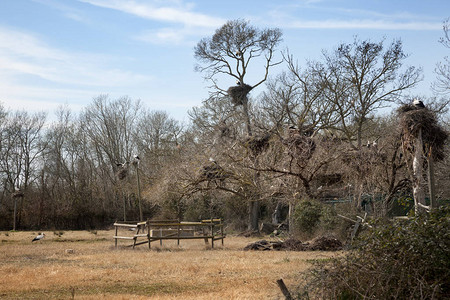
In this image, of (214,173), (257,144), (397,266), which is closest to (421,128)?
(257,144)

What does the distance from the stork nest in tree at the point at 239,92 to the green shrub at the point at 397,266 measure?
2134 cm

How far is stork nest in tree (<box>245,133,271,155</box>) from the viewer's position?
19562 millimetres

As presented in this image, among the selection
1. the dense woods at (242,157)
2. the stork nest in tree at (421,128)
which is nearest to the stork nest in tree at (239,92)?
the dense woods at (242,157)

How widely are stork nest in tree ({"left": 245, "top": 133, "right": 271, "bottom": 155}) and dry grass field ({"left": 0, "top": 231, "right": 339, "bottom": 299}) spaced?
4855mm

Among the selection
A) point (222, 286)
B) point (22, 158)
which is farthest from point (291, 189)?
point (22, 158)

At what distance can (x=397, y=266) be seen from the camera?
561cm

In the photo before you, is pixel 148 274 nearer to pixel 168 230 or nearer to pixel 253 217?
pixel 168 230

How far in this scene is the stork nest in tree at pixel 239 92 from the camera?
27.2 metres

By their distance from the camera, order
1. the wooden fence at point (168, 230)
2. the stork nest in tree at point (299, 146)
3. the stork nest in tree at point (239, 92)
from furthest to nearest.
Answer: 1. the stork nest in tree at point (239, 92)
2. the wooden fence at point (168, 230)
3. the stork nest in tree at point (299, 146)

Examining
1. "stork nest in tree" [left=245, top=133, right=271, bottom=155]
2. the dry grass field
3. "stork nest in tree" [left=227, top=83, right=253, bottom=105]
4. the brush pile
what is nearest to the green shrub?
the dry grass field

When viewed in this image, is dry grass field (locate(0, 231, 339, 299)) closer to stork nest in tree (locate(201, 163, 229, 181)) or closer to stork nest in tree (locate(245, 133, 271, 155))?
stork nest in tree (locate(201, 163, 229, 181))

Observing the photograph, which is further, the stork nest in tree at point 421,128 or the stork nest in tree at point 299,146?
the stork nest in tree at point 299,146

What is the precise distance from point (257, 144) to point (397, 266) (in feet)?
46.2

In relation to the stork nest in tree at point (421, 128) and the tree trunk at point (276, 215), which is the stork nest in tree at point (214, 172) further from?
the tree trunk at point (276, 215)
